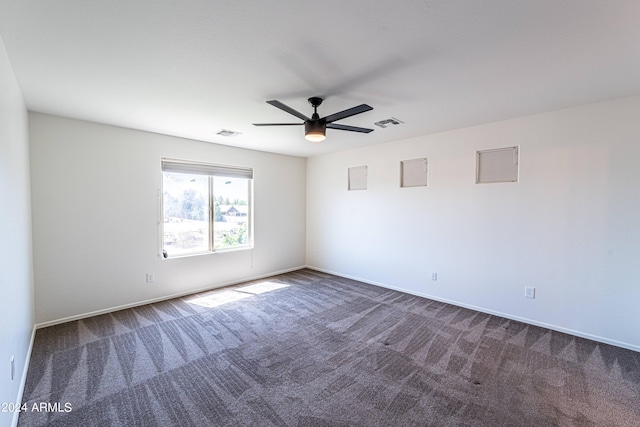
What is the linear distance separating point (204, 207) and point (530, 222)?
4733 mm

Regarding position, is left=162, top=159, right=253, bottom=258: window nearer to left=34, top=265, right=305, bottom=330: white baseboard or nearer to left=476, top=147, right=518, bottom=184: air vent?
left=34, top=265, right=305, bottom=330: white baseboard

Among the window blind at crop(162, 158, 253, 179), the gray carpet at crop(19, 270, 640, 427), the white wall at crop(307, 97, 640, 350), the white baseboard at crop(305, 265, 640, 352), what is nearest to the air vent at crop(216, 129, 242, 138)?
the window blind at crop(162, 158, 253, 179)

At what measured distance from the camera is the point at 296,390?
2.19 m

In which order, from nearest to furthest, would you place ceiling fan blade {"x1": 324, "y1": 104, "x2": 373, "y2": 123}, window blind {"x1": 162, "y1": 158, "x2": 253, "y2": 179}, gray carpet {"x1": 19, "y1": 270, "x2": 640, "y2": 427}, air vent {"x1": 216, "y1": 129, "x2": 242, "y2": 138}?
gray carpet {"x1": 19, "y1": 270, "x2": 640, "y2": 427} → ceiling fan blade {"x1": 324, "y1": 104, "x2": 373, "y2": 123} → air vent {"x1": 216, "y1": 129, "x2": 242, "y2": 138} → window blind {"x1": 162, "y1": 158, "x2": 253, "y2": 179}

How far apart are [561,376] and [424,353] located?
3.64 ft

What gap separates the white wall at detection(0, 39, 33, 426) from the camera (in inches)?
66.5

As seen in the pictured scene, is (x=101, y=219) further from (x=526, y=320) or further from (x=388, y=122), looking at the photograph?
(x=526, y=320)

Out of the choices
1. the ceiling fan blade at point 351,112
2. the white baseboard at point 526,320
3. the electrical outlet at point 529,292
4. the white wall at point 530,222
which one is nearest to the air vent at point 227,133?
the ceiling fan blade at point 351,112

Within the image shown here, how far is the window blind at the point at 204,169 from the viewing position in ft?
13.9

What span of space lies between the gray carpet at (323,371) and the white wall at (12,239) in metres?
0.40

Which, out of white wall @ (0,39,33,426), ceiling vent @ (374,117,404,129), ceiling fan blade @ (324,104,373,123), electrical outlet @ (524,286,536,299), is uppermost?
ceiling vent @ (374,117,404,129)

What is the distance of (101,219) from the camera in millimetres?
3635

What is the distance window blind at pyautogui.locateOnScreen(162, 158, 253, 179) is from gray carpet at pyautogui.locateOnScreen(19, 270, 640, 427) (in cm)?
212

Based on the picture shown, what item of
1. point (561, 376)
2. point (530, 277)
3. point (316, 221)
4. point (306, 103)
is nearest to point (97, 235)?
point (306, 103)
